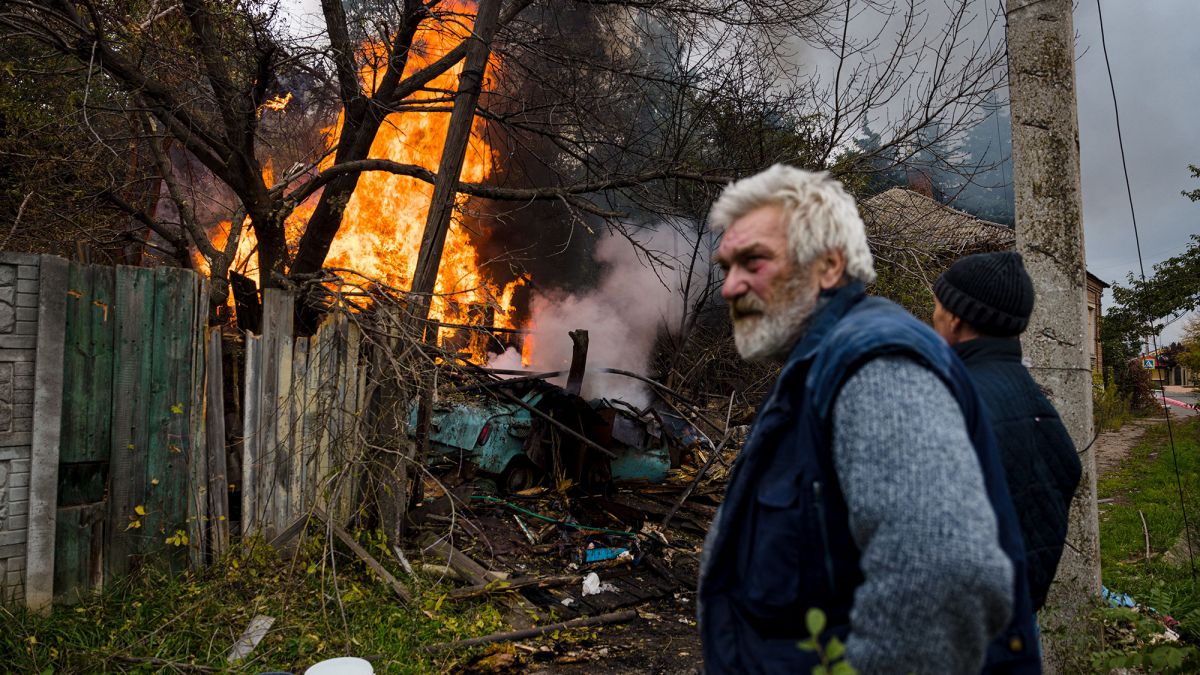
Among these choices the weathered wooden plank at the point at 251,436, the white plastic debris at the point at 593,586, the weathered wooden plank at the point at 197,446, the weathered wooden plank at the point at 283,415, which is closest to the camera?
the weathered wooden plank at the point at 197,446

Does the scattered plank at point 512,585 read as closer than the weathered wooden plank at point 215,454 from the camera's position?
No

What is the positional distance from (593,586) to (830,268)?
Answer: 545 centimetres

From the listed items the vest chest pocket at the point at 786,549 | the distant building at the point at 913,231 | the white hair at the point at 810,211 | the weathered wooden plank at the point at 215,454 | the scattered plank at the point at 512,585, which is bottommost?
the scattered plank at the point at 512,585

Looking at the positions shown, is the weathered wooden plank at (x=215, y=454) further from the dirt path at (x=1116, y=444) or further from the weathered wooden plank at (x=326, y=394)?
Result: the dirt path at (x=1116, y=444)

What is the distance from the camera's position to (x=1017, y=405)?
2.42 metres

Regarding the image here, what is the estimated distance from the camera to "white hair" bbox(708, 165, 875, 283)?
1.56 m

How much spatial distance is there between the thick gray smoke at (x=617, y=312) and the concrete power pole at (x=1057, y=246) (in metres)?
10.6

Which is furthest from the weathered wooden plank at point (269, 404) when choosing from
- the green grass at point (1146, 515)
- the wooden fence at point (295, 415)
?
the green grass at point (1146, 515)

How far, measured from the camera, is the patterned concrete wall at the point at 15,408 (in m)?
4.45

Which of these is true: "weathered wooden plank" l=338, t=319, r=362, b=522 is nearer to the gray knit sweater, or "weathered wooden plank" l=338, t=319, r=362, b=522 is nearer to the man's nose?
the man's nose

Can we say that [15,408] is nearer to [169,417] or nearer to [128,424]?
[128,424]

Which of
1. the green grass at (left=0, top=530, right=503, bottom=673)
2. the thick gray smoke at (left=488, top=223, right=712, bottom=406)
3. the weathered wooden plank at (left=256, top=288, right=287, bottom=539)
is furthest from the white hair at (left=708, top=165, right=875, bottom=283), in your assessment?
the thick gray smoke at (left=488, top=223, right=712, bottom=406)

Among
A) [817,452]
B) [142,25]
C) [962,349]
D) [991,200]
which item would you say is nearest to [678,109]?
[991,200]

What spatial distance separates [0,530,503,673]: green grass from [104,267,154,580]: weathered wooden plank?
0.90ft
